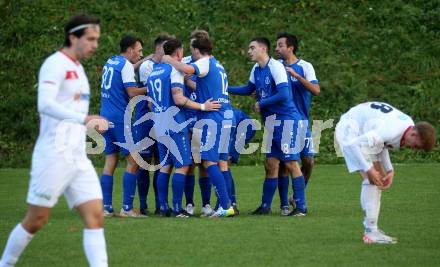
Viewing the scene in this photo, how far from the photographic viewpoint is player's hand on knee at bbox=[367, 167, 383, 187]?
30.3 feet

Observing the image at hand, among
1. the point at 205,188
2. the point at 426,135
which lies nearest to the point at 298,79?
the point at 205,188

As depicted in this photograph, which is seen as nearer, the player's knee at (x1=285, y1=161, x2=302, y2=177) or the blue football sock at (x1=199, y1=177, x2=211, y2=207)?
the player's knee at (x1=285, y1=161, x2=302, y2=177)

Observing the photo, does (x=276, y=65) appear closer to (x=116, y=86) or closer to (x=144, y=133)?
(x=144, y=133)

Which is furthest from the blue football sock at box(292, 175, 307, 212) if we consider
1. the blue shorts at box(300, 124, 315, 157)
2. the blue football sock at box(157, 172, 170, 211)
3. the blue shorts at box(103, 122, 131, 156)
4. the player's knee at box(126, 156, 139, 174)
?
the blue shorts at box(103, 122, 131, 156)

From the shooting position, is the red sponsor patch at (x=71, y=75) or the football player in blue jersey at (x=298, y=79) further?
the football player in blue jersey at (x=298, y=79)

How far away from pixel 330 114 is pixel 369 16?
3684mm

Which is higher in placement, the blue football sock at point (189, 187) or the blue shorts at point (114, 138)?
the blue shorts at point (114, 138)

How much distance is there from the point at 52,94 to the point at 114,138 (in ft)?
16.9

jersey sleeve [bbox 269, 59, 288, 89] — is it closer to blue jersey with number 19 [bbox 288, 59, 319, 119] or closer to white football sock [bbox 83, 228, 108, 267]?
blue jersey with number 19 [bbox 288, 59, 319, 119]

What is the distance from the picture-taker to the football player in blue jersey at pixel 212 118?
11.8 meters

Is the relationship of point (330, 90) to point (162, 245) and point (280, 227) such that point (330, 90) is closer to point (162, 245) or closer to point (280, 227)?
point (280, 227)

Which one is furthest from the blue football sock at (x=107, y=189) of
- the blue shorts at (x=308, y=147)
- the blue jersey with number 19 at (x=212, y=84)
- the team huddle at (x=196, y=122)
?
the blue shorts at (x=308, y=147)

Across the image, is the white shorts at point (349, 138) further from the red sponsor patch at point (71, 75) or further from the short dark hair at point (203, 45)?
the red sponsor patch at point (71, 75)

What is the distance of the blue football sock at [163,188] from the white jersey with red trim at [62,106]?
4610 mm
